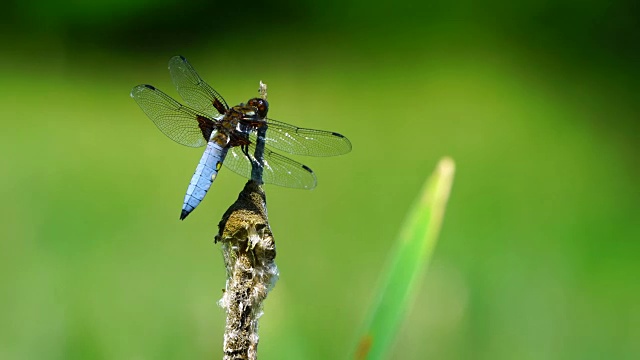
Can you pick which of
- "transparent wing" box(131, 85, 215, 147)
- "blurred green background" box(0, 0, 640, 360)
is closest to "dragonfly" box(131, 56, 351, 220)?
"transparent wing" box(131, 85, 215, 147)

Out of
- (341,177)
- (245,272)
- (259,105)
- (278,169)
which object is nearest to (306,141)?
(278,169)

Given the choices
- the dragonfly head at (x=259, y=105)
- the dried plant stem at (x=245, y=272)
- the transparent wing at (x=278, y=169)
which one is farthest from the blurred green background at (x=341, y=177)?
the dried plant stem at (x=245, y=272)

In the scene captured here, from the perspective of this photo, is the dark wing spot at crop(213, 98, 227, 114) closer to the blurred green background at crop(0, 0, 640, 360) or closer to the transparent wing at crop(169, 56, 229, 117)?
the transparent wing at crop(169, 56, 229, 117)

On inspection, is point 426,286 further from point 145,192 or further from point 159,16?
point 159,16

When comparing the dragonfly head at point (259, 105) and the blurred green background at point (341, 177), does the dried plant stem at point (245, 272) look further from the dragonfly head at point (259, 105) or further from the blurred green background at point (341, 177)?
the blurred green background at point (341, 177)

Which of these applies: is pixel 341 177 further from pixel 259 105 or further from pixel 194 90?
pixel 259 105

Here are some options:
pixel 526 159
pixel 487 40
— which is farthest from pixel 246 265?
pixel 487 40
